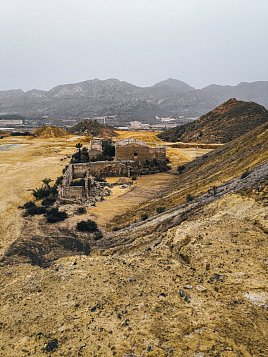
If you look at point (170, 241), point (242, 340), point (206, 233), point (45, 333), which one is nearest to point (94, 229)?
point (170, 241)

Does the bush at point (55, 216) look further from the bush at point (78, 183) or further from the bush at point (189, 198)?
the bush at point (78, 183)

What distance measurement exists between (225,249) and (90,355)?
21.2ft

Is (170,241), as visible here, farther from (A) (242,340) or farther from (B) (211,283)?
(A) (242,340)

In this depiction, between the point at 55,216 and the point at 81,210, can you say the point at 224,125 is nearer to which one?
the point at 81,210

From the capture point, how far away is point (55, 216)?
25.2 meters

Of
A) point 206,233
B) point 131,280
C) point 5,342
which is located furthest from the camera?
point 206,233

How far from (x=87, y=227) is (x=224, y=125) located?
62.8 meters

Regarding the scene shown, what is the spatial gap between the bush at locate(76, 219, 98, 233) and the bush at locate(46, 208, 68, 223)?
211 centimetres

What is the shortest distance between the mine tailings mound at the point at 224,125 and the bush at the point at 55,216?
5255 cm

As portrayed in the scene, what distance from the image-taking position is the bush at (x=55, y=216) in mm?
24591

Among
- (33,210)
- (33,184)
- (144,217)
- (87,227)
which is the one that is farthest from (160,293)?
(33,184)

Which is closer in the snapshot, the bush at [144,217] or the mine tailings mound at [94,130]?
the bush at [144,217]

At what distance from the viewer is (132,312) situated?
1083 centimetres

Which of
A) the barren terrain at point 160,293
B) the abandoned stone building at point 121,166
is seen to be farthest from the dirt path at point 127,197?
the barren terrain at point 160,293
